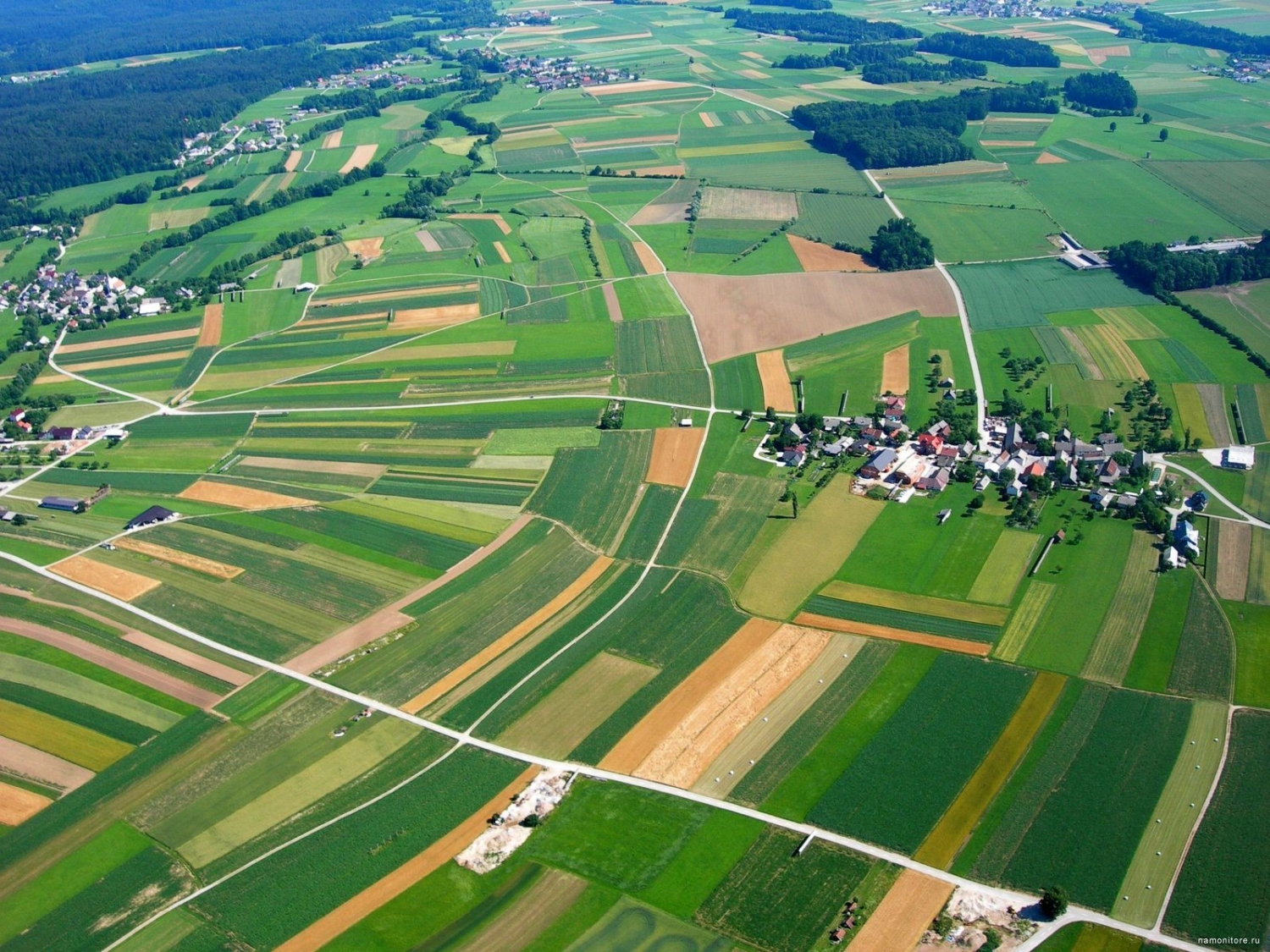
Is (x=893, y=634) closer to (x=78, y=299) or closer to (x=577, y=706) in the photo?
(x=577, y=706)

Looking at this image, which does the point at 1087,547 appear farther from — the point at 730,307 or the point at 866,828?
the point at 730,307

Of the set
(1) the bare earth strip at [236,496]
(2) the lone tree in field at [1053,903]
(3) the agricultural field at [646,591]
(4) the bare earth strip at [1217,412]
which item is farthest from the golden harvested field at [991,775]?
(1) the bare earth strip at [236,496]

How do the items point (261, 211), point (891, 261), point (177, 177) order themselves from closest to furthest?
1. point (891, 261)
2. point (261, 211)
3. point (177, 177)

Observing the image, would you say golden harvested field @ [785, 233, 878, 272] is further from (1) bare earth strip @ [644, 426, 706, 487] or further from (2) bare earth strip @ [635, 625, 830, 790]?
(2) bare earth strip @ [635, 625, 830, 790]

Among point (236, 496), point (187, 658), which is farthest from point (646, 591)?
point (236, 496)

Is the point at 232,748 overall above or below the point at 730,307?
below

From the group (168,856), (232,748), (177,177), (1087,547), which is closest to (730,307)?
(1087,547)
